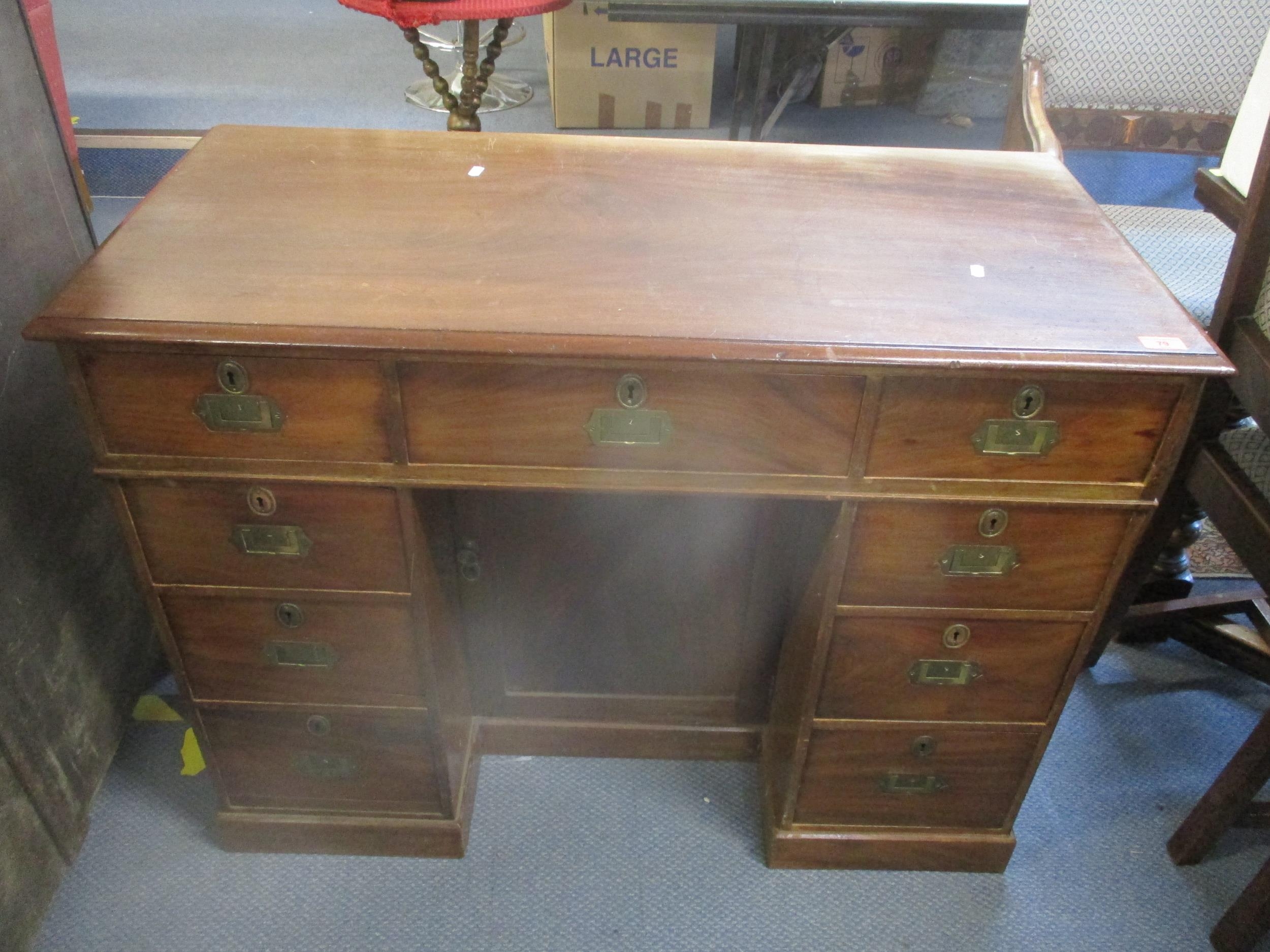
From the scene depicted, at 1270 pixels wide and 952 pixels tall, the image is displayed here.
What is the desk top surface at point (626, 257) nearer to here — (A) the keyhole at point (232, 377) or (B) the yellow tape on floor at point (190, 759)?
(A) the keyhole at point (232, 377)

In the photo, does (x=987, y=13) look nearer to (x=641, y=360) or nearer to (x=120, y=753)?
(x=641, y=360)

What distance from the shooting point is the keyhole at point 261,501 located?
110 centimetres

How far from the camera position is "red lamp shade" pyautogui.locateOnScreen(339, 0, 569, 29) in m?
2.51

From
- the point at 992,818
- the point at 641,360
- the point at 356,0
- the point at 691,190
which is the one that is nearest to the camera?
the point at 641,360

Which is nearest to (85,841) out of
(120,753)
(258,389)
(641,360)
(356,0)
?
(120,753)

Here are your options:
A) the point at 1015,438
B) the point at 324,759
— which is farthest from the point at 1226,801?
the point at 324,759

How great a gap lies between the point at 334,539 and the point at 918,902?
3.20ft

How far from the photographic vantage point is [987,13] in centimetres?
226

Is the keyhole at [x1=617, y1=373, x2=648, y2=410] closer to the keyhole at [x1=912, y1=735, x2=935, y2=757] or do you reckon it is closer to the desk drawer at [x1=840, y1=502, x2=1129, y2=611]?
the desk drawer at [x1=840, y1=502, x2=1129, y2=611]

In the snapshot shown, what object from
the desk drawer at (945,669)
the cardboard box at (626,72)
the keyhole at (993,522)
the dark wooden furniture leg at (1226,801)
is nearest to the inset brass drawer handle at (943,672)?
the desk drawer at (945,669)

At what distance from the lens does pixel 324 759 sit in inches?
53.7

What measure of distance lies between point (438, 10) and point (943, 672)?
211 centimetres

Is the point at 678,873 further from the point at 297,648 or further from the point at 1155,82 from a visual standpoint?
the point at 1155,82

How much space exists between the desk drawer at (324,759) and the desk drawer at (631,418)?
0.46m
